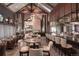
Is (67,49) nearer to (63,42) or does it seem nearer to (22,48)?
(63,42)

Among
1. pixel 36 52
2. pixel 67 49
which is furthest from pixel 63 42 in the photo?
pixel 36 52

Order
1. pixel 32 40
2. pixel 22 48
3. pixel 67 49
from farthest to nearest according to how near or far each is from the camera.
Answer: pixel 32 40
pixel 22 48
pixel 67 49

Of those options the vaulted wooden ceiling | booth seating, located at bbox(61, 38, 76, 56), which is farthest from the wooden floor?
the vaulted wooden ceiling

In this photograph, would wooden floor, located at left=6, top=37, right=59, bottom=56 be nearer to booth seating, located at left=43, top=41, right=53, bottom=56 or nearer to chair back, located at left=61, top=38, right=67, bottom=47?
booth seating, located at left=43, top=41, right=53, bottom=56

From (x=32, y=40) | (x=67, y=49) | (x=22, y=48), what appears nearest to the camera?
(x=67, y=49)

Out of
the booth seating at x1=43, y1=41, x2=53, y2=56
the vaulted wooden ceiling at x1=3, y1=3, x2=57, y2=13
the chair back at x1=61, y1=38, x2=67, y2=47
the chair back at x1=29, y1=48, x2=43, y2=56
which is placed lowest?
the chair back at x1=29, y1=48, x2=43, y2=56

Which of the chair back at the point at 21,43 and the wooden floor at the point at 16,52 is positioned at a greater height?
the chair back at the point at 21,43

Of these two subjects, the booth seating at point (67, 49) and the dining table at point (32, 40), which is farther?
the dining table at point (32, 40)

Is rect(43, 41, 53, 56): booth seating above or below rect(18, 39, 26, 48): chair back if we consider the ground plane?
below

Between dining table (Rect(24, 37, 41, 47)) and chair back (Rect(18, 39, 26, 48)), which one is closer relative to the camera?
chair back (Rect(18, 39, 26, 48))

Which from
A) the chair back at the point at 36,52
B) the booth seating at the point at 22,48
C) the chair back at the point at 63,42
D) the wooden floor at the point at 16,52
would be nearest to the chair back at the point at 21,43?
the booth seating at the point at 22,48

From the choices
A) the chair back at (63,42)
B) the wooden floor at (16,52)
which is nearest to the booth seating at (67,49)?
the chair back at (63,42)

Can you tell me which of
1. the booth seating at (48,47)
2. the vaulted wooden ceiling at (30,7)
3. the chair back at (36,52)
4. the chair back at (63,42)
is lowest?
the chair back at (36,52)

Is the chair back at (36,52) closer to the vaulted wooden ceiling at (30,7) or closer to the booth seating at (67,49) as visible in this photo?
the booth seating at (67,49)
